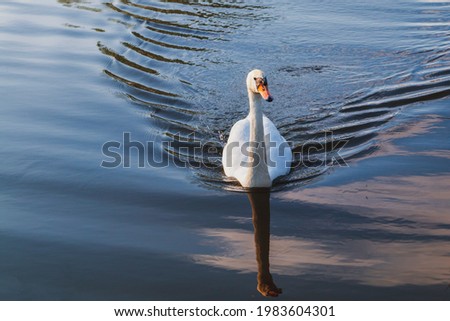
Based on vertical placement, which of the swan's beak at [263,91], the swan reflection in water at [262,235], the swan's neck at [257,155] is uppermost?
the swan's beak at [263,91]

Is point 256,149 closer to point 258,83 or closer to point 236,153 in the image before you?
point 236,153

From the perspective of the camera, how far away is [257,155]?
10375mm

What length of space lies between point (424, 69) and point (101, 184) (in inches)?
300

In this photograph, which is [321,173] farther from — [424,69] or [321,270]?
[424,69]

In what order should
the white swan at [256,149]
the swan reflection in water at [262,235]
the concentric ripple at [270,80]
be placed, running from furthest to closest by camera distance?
the concentric ripple at [270,80]
the white swan at [256,149]
the swan reflection in water at [262,235]

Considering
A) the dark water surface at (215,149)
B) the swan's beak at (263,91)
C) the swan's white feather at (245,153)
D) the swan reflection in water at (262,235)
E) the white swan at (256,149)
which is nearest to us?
the swan reflection in water at (262,235)

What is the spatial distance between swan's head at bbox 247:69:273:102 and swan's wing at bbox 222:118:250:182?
1176mm

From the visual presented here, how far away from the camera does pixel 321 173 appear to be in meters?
11.0

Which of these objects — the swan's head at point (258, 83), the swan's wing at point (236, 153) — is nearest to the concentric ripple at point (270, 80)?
the swan's wing at point (236, 153)

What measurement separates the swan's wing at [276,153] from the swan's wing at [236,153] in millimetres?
Result: 320

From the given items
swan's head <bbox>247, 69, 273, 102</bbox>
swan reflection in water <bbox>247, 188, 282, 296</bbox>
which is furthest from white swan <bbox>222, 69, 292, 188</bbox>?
swan reflection in water <bbox>247, 188, 282, 296</bbox>

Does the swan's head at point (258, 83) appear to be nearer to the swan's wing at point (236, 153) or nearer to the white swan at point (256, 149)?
the white swan at point (256, 149)

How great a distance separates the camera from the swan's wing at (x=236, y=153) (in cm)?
1080

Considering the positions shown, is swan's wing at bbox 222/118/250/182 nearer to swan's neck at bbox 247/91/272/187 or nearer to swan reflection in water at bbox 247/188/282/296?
swan's neck at bbox 247/91/272/187
